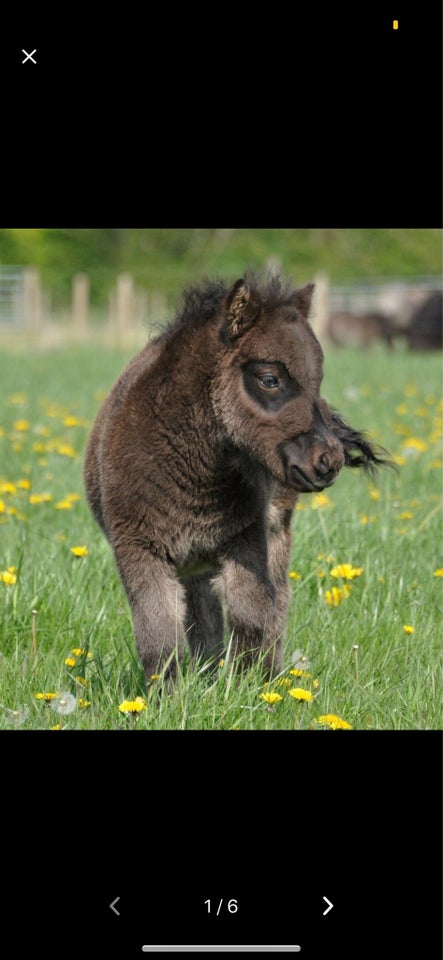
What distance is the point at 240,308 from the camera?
12.7ft

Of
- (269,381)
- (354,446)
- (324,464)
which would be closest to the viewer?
(324,464)

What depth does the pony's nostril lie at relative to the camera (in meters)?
3.61

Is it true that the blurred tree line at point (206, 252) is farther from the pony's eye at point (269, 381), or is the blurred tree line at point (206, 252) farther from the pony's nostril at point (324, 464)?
the pony's nostril at point (324, 464)

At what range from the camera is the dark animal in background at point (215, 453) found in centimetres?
376

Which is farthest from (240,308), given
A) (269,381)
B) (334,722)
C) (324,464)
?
(334,722)

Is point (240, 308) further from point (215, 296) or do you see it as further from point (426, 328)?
point (426, 328)

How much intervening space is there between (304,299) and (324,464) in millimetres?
749
